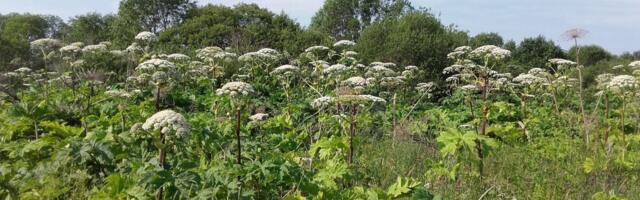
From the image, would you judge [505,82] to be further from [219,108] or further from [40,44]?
[40,44]

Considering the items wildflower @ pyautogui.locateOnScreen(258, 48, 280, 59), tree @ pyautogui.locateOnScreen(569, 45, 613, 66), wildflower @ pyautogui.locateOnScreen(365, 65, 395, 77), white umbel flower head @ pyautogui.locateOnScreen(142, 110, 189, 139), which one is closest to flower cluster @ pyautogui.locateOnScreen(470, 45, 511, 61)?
wildflower @ pyautogui.locateOnScreen(365, 65, 395, 77)

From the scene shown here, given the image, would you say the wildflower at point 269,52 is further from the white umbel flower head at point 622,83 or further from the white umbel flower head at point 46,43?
the white umbel flower head at point 622,83

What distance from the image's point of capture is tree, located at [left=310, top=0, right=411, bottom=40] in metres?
44.0

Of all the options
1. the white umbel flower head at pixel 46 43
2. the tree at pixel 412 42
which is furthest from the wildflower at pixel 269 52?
the tree at pixel 412 42

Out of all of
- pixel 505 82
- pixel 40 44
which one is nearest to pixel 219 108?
pixel 40 44

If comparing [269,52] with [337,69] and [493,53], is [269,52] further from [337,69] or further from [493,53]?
[493,53]

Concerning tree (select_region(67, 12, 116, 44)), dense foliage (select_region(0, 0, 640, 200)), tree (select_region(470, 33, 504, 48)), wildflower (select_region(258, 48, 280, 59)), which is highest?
tree (select_region(67, 12, 116, 44))

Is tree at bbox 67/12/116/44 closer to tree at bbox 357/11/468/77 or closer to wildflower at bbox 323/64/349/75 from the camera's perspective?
tree at bbox 357/11/468/77

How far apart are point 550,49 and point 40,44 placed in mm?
33513

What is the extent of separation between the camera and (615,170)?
6566 millimetres

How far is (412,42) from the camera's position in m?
19.4

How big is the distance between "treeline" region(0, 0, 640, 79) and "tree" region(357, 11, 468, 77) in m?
0.03

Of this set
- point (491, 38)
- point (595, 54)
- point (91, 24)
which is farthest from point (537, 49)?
point (91, 24)

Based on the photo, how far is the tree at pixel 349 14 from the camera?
4400cm
